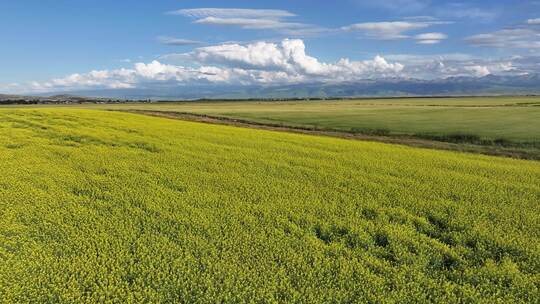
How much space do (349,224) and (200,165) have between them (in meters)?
8.24

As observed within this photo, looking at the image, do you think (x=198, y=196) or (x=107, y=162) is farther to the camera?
(x=107, y=162)

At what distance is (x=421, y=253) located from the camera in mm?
9953

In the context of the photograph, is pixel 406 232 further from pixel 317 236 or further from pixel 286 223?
pixel 286 223

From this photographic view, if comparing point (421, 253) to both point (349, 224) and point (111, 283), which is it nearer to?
point (349, 224)

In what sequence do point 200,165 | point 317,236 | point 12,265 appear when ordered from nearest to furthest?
1. point 12,265
2. point 317,236
3. point 200,165

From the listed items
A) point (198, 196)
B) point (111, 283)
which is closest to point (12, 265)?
point (111, 283)

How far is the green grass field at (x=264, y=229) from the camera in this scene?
841 centimetres

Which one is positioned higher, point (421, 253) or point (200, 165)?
point (200, 165)

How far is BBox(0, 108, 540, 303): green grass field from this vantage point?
8406mm

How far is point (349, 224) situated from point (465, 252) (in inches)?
118

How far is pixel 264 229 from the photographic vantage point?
10977mm

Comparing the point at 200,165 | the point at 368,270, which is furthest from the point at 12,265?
the point at 200,165

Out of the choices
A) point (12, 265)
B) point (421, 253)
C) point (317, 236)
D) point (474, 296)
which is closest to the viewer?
point (474, 296)

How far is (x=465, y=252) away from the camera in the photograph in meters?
10.1
